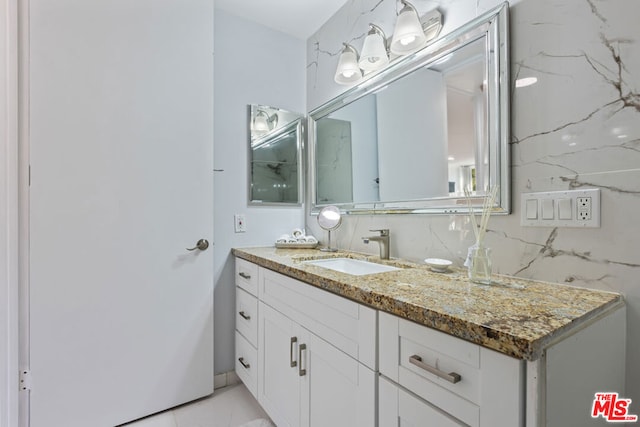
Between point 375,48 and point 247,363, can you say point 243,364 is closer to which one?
point 247,363

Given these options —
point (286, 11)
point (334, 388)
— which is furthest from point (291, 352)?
point (286, 11)

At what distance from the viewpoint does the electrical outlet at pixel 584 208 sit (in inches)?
35.4

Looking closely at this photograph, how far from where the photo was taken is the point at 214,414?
165 centimetres

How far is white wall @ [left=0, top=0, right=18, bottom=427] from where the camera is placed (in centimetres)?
131

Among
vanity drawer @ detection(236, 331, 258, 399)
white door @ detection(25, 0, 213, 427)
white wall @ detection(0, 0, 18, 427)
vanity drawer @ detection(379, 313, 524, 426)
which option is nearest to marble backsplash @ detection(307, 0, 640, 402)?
vanity drawer @ detection(379, 313, 524, 426)

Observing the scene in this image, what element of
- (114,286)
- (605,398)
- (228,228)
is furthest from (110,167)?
(605,398)

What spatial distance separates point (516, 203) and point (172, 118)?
1.70 metres

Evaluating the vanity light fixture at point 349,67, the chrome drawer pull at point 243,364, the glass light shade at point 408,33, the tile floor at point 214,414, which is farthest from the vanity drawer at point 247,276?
the glass light shade at point 408,33

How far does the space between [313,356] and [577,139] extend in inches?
44.9

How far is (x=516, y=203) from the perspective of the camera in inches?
42.3

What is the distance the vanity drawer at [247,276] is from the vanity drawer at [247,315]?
0.11 feet

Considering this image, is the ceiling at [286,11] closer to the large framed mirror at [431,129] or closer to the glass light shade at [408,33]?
the large framed mirror at [431,129]

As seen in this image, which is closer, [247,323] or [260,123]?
[247,323]

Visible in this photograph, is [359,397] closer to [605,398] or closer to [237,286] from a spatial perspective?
[605,398]
